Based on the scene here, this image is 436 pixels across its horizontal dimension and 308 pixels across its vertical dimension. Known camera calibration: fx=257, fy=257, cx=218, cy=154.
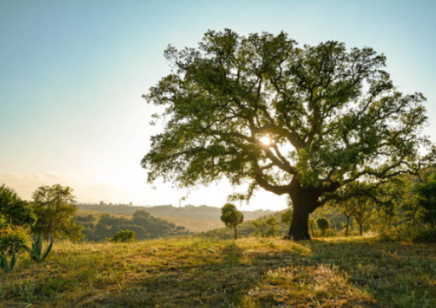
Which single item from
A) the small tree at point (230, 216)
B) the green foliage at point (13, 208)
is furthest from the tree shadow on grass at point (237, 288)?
the small tree at point (230, 216)

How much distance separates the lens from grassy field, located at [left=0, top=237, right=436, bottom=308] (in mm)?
5227

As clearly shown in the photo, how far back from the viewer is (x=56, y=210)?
3847 centimetres

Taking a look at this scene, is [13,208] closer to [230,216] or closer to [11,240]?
[11,240]

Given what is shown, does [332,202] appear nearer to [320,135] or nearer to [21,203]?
[320,135]

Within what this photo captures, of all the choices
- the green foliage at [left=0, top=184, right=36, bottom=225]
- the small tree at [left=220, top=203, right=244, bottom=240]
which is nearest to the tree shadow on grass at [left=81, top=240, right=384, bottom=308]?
the green foliage at [left=0, top=184, right=36, bottom=225]

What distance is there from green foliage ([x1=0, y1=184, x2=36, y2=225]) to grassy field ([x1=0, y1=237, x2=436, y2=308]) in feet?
70.6

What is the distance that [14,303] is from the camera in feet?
17.9

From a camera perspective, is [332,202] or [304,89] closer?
[304,89]

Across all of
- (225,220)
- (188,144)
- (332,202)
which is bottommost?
(225,220)

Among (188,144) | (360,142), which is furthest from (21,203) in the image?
(360,142)

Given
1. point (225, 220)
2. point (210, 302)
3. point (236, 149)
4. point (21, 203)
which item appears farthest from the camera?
point (225, 220)

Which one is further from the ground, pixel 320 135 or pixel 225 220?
pixel 320 135

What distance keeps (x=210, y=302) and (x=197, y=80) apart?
13162 millimetres

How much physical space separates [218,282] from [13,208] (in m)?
29.1
